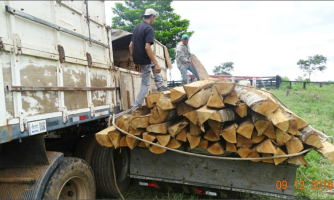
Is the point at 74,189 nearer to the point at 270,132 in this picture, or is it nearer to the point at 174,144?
the point at 174,144

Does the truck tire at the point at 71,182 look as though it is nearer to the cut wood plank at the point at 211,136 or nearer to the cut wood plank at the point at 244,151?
the cut wood plank at the point at 211,136

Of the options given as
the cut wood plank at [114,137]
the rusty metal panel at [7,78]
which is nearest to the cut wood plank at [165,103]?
the cut wood plank at [114,137]

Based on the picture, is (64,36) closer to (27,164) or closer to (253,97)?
(27,164)

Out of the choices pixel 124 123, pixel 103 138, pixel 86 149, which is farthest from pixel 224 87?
pixel 86 149

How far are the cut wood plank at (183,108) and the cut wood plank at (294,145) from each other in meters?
1.12

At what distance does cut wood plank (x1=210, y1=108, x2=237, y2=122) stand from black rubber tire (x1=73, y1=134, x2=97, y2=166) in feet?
6.71

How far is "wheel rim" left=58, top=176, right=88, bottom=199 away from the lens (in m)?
2.63

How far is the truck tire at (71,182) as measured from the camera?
7.38 ft

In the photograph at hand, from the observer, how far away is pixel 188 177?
9.94 ft

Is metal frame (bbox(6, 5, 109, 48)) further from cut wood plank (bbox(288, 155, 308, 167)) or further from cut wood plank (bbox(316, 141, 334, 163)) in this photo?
Answer: cut wood plank (bbox(316, 141, 334, 163))

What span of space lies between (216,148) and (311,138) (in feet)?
3.29

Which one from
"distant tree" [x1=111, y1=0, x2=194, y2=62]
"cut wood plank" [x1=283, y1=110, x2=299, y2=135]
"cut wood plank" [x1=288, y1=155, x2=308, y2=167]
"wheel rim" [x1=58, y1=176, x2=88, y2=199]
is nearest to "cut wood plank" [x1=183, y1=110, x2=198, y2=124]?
"cut wood plank" [x1=283, y1=110, x2=299, y2=135]

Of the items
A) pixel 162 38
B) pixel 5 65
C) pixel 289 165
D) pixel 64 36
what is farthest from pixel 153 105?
pixel 162 38

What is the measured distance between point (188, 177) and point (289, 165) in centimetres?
125
